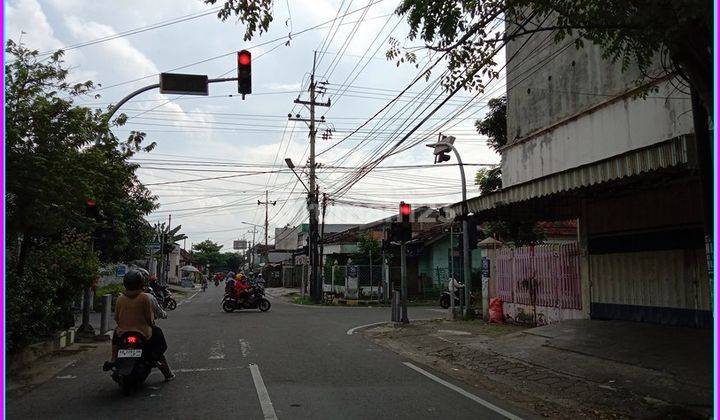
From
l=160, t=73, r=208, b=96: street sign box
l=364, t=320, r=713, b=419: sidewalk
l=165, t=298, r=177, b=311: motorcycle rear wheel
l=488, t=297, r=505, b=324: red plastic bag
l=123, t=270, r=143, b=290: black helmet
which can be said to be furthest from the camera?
l=165, t=298, r=177, b=311: motorcycle rear wheel

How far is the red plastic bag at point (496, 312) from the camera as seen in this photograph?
16.4m

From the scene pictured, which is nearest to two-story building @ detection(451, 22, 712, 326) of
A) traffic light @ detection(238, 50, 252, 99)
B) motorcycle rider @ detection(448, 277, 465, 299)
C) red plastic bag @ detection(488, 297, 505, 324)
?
red plastic bag @ detection(488, 297, 505, 324)

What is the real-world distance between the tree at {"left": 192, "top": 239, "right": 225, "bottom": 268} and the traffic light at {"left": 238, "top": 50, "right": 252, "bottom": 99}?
98.7m

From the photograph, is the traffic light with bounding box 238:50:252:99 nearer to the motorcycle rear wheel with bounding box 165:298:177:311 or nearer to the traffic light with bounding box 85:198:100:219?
the traffic light with bounding box 85:198:100:219

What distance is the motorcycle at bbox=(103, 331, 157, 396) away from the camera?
6.92 metres

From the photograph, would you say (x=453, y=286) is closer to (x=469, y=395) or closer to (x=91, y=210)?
(x=91, y=210)

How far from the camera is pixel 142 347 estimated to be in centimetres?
712

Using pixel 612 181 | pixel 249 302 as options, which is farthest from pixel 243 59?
pixel 249 302

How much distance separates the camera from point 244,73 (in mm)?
11242

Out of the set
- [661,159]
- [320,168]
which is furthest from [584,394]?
[320,168]

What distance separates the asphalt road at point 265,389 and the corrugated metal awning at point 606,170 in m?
3.83

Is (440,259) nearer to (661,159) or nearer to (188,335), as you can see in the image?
(188,335)

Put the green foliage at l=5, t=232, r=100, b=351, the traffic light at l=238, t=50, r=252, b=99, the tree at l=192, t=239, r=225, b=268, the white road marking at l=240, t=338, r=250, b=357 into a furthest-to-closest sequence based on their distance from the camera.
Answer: the tree at l=192, t=239, r=225, b=268 < the traffic light at l=238, t=50, r=252, b=99 < the white road marking at l=240, t=338, r=250, b=357 < the green foliage at l=5, t=232, r=100, b=351

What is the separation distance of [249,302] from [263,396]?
15644 millimetres
